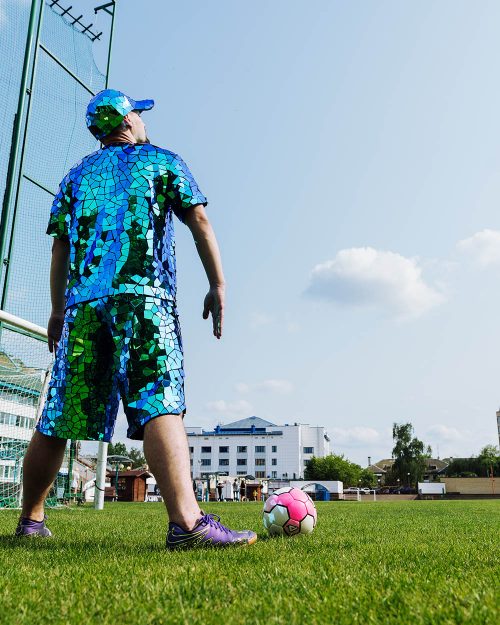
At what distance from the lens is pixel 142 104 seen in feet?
12.0

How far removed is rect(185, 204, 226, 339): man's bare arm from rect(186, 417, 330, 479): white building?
10319 cm

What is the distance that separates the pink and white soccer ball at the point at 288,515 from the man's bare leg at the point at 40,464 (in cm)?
176

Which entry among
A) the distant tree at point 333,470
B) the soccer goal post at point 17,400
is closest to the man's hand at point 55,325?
the soccer goal post at point 17,400

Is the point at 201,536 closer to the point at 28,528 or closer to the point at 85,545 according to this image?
the point at 85,545

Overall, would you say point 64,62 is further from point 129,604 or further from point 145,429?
point 129,604

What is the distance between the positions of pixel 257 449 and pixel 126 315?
4165 inches

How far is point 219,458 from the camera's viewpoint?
106m

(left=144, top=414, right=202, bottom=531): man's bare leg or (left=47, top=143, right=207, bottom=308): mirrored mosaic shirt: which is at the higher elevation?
(left=47, top=143, right=207, bottom=308): mirrored mosaic shirt

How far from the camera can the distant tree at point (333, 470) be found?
300ft

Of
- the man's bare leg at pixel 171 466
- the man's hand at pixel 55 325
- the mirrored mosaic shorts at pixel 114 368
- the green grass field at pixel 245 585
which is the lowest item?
the green grass field at pixel 245 585

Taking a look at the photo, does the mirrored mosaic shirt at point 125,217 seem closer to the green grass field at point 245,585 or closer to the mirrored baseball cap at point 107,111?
the mirrored baseball cap at point 107,111

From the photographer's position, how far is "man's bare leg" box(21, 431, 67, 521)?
3193mm

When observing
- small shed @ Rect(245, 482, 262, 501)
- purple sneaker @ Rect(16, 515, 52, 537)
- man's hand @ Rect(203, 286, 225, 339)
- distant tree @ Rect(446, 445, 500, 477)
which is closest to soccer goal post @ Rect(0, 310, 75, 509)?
purple sneaker @ Rect(16, 515, 52, 537)

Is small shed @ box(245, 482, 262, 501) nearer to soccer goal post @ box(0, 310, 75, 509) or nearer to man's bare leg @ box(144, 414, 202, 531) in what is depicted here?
soccer goal post @ box(0, 310, 75, 509)
